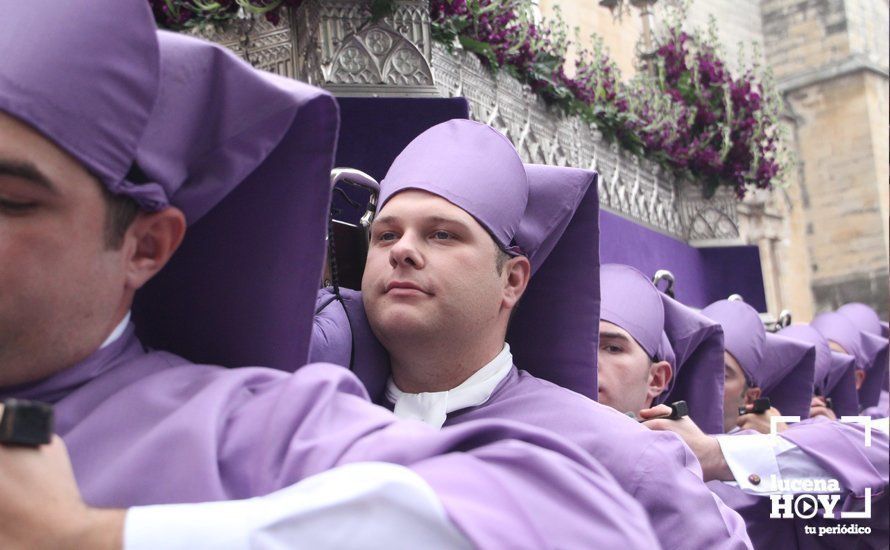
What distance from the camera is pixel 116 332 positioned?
1.75m

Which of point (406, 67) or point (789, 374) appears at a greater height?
point (406, 67)

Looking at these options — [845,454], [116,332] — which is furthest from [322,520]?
[845,454]

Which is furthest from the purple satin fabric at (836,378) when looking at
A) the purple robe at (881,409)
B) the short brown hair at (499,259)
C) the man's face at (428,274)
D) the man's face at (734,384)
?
the man's face at (428,274)

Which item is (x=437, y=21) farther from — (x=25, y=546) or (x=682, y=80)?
(x=682, y=80)

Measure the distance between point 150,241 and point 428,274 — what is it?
994 mm

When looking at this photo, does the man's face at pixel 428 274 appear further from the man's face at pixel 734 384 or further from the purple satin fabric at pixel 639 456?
the man's face at pixel 734 384

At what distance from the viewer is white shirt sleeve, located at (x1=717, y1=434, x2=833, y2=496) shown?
4.70 metres

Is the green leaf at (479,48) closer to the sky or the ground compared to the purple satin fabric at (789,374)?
closer to the sky

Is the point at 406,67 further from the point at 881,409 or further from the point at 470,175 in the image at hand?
the point at 881,409

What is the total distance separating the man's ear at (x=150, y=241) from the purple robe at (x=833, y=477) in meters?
3.58

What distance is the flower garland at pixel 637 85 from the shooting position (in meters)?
5.08

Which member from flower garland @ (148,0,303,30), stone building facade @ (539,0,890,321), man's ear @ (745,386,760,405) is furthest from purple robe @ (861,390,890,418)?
stone building facade @ (539,0,890,321)

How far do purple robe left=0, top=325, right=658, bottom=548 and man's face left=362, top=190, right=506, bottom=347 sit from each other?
977mm

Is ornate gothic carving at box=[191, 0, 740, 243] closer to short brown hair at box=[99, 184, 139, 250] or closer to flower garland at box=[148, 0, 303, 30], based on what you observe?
flower garland at box=[148, 0, 303, 30]
